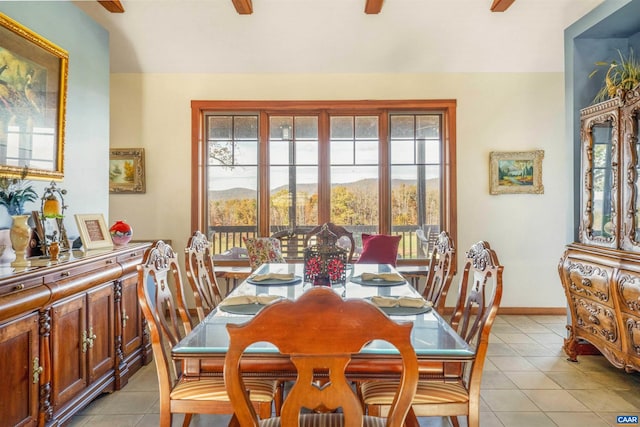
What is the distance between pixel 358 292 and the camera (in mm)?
2266

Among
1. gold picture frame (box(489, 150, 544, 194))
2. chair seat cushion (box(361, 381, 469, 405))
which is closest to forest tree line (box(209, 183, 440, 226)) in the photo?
gold picture frame (box(489, 150, 544, 194))

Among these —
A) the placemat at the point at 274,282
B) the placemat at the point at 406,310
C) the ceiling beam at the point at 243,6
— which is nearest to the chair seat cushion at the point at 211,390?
the placemat at the point at 406,310

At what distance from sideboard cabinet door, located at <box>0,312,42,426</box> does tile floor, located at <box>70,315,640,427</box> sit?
492 millimetres

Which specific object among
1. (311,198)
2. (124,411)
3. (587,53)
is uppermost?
(587,53)

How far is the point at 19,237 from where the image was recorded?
2.18 meters

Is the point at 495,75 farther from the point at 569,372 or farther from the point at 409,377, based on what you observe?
the point at 409,377

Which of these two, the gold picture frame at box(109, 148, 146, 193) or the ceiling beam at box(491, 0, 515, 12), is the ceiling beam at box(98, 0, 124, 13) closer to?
the gold picture frame at box(109, 148, 146, 193)

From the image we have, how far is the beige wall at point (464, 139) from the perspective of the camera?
457cm

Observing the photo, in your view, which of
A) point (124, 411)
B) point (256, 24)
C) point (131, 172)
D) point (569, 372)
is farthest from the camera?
point (131, 172)

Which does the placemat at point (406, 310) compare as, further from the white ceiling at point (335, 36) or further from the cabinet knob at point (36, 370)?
the white ceiling at point (335, 36)

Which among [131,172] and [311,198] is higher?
[131,172]

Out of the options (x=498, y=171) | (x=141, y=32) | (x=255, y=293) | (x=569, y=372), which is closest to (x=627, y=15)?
(x=498, y=171)

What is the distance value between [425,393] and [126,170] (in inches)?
163

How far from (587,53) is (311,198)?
3018 millimetres
